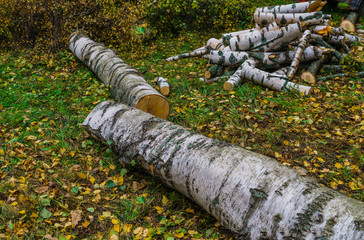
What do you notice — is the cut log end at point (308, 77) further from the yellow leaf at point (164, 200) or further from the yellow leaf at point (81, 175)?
the yellow leaf at point (81, 175)

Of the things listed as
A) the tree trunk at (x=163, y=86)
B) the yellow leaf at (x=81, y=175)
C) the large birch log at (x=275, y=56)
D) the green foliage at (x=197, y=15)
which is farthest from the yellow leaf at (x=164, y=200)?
the green foliage at (x=197, y=15)

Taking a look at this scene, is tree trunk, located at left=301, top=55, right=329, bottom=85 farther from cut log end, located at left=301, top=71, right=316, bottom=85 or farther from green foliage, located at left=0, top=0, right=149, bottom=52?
green foliage, located at left=0, top=0, right=149, bottom=52

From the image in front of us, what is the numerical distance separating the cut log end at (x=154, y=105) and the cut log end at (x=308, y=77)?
280 centimetres

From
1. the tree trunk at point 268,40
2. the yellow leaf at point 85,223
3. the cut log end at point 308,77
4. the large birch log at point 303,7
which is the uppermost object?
the large birch log at point 303,7

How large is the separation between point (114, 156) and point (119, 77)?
1622 millimetres

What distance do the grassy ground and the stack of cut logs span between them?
332 millimetres

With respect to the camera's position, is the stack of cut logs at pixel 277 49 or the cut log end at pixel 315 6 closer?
the stack of cut logs at pixel 277 49

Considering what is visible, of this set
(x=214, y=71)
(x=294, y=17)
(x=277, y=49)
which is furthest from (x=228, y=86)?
(x=294, y=17)

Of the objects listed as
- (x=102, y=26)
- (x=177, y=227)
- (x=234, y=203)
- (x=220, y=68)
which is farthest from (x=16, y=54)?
(x=234, y=203)

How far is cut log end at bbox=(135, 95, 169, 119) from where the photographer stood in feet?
12.2

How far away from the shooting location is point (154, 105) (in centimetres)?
385

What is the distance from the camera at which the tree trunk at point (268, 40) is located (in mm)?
5132

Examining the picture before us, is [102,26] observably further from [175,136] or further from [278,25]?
[175,136]

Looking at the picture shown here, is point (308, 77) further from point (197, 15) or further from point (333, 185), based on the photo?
point (197, 15)
